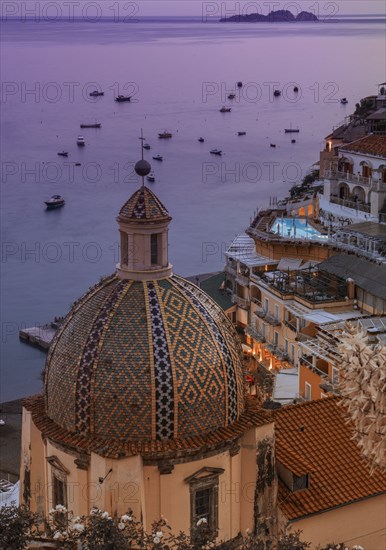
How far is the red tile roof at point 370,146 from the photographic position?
4562cm

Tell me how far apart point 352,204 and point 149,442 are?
31488 mm

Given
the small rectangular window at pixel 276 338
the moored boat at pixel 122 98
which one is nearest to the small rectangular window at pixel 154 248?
the small rectangular window at pixel 276 338

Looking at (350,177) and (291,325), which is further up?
(350,177)

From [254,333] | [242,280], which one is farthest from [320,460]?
[242,280]

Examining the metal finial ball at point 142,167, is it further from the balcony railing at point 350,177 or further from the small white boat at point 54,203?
the small white boat at point 54,203

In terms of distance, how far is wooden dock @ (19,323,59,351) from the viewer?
155 feet

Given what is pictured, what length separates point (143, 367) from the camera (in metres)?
15.5

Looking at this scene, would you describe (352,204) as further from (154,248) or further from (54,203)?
(54,203)

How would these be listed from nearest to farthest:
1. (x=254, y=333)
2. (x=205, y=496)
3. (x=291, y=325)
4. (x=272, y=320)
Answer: (x=205, y=496) < (x=291, y=325) < (x=272, y=320) < (x=254, y=333)

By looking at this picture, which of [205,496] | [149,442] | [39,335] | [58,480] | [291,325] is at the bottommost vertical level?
[39,335]

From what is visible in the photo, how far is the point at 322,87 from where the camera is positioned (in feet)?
477

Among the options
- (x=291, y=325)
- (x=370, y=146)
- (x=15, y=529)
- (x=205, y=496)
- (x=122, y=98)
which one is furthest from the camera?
(x=122, y=98)

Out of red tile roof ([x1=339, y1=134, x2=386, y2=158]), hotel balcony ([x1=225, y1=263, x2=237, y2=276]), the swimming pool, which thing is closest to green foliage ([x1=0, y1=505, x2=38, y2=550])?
hotel balcony ([x1=225, y1=263, x2=237, y2=276])

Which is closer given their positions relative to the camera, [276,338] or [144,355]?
[144,355]
